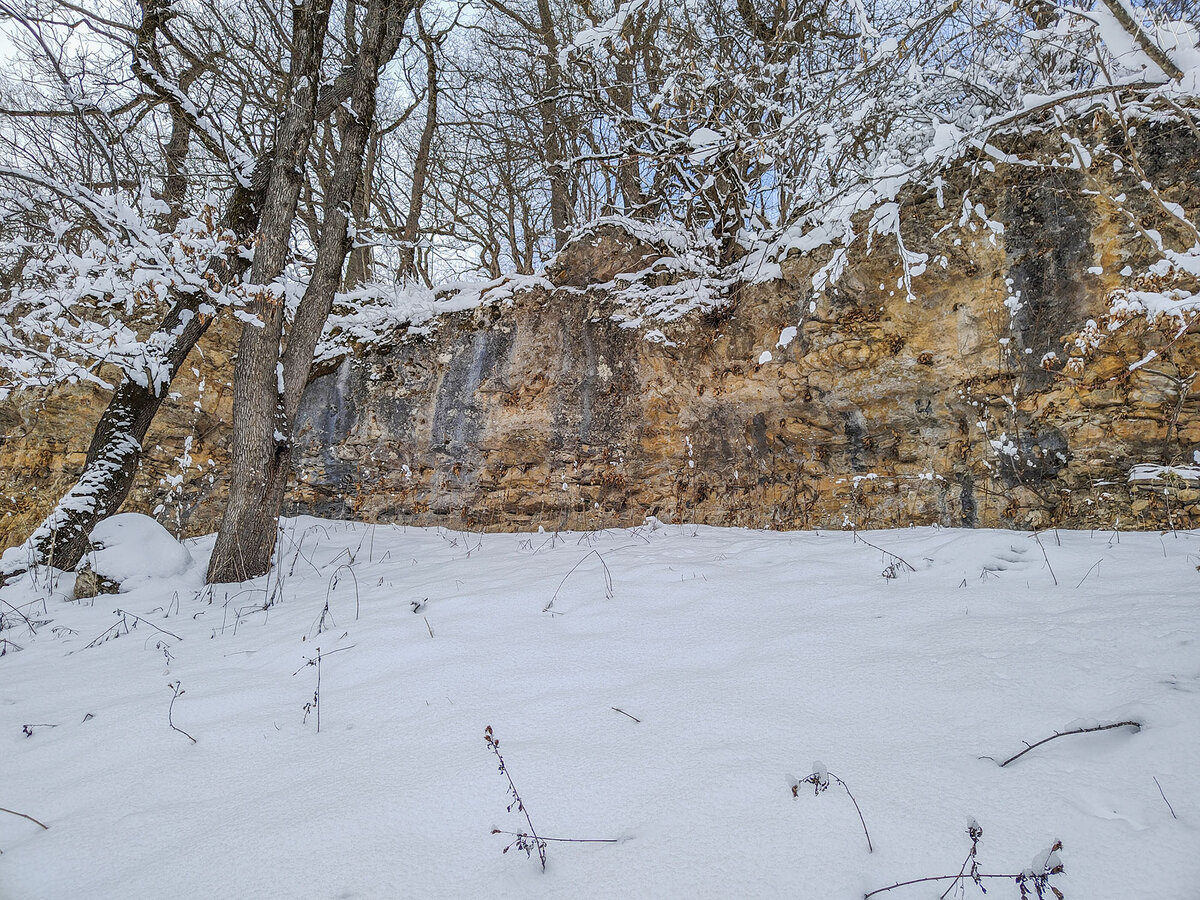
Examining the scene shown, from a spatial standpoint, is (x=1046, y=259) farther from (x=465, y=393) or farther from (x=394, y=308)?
(x=394, y=308)

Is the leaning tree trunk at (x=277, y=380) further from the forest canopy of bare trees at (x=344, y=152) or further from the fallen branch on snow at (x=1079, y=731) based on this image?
the fallen branch on snow at (x=1079, y=731)

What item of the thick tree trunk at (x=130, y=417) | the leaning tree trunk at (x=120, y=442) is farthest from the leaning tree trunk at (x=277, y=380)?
the leaning tree trunk at (x=120, y=442)

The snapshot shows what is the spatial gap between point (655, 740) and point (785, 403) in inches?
209

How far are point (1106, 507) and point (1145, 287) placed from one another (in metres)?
1.86

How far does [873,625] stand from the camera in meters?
2.42

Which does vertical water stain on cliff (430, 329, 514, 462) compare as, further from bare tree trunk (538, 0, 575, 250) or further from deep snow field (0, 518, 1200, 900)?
deep snow field (0, 518, 1200, 900)

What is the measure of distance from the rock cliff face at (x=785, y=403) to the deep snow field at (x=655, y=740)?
228 centimetres

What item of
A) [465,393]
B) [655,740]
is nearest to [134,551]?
[465,393]

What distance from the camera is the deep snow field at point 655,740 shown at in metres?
1.26

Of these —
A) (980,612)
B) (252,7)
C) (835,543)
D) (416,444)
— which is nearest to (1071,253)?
(835,543)

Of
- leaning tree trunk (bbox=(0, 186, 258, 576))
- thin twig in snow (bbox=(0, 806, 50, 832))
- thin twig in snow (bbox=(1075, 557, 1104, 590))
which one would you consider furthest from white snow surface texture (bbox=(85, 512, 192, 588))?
thin twig in snow (bbox=(1075, 557, 1104, 590))

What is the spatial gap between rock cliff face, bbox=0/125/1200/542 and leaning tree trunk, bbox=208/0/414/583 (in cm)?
262

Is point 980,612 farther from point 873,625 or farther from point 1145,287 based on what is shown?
point 1145,287

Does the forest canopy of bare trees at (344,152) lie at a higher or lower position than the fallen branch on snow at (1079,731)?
higher
